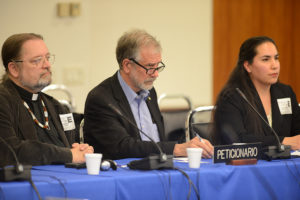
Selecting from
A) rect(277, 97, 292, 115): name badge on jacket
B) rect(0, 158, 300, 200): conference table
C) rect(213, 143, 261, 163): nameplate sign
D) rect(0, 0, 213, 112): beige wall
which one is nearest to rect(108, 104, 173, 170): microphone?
rect(0, 158, 300, 200): conference table

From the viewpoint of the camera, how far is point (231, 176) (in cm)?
280

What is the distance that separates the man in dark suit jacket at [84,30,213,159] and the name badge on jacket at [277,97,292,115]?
3.61 ft

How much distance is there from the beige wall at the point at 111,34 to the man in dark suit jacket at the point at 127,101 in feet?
7.16

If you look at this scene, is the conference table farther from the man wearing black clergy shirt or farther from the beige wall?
the beige wall

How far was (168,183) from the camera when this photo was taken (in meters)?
2.58

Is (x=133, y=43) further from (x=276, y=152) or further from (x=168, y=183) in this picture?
(x=168, y=183)

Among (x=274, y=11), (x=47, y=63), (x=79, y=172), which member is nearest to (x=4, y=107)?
(x=47, y=63)

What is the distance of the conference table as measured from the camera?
2258 mm

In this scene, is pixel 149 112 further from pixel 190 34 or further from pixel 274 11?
pixel 274 11

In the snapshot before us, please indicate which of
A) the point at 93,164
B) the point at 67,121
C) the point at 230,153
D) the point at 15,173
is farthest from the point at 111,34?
the point at 15,173


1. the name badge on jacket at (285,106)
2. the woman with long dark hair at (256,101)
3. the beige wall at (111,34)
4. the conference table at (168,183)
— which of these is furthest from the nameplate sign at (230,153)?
the beige wall at (111,34)

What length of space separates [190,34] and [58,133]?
390 cm

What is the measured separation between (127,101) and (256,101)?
3.78 ft

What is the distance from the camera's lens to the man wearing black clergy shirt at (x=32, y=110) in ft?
9.62
